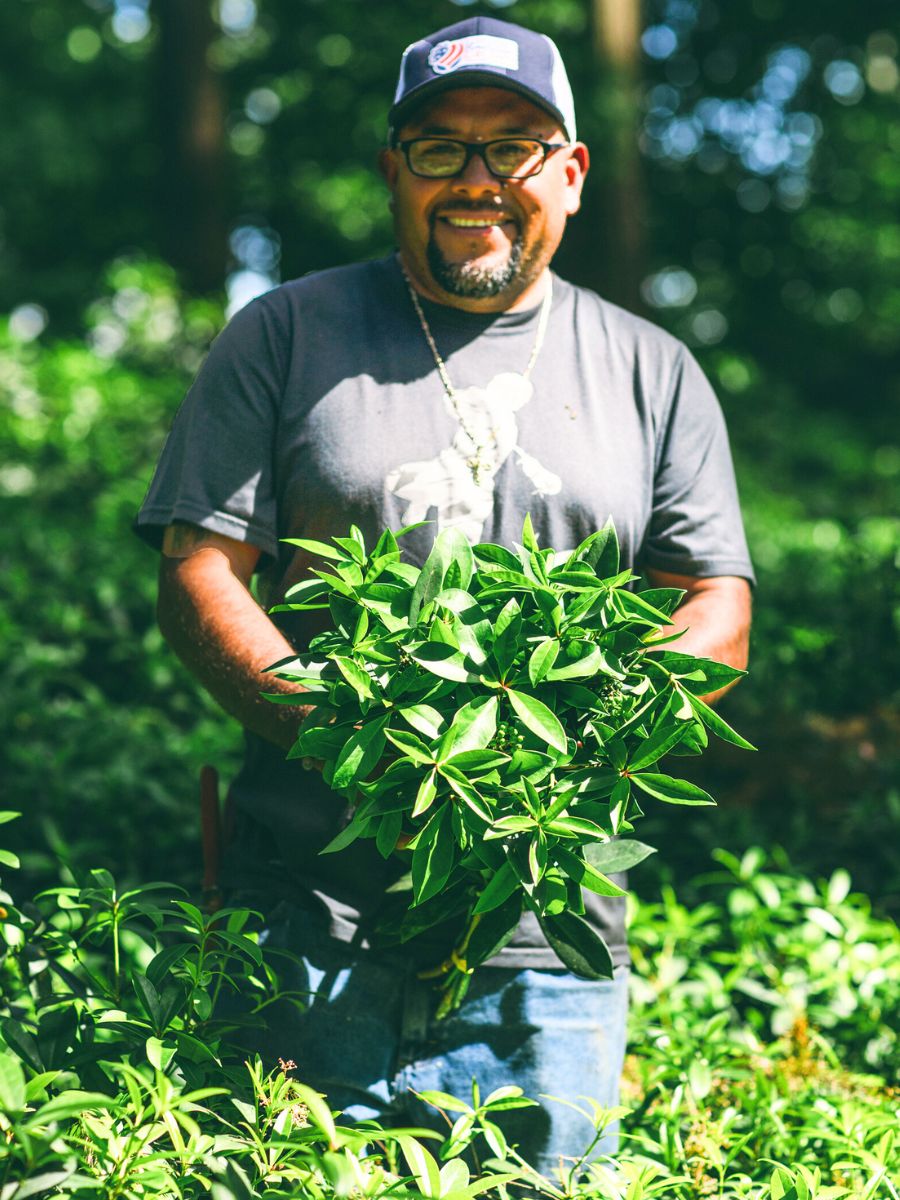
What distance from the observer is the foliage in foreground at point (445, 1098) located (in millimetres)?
1640

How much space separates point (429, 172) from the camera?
2570 mm

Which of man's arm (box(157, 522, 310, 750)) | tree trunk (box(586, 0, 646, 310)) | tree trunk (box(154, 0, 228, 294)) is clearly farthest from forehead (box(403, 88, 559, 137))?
tree trunk (box(154, 0, 228, 294))

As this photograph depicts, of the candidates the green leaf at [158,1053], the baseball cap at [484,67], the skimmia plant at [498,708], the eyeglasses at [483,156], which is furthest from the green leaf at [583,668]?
the baseball cap at [484,67]

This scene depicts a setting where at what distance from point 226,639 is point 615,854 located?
2.64 feet

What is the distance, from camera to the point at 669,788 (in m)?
1.95

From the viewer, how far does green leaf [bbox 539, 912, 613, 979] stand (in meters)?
2.13

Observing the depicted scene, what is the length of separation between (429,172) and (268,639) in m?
1.02

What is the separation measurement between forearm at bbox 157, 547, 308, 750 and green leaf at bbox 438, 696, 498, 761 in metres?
0.48

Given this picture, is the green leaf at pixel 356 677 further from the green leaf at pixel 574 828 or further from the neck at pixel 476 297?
the neck at pixel 476 297

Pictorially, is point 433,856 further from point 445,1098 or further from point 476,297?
point 476,297

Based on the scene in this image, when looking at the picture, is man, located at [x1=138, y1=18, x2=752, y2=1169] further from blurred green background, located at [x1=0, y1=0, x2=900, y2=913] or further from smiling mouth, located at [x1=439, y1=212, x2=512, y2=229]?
blurred green background, located at [x1=0, y1=0, x2=900, y2=913]

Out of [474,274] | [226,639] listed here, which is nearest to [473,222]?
[474,274]

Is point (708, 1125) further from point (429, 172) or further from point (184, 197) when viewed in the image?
point (184, 197)

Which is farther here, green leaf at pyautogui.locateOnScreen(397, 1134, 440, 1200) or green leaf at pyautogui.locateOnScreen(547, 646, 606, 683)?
green leaf at pyautogui.locateOnScreen(547, 646, 606, 683)
